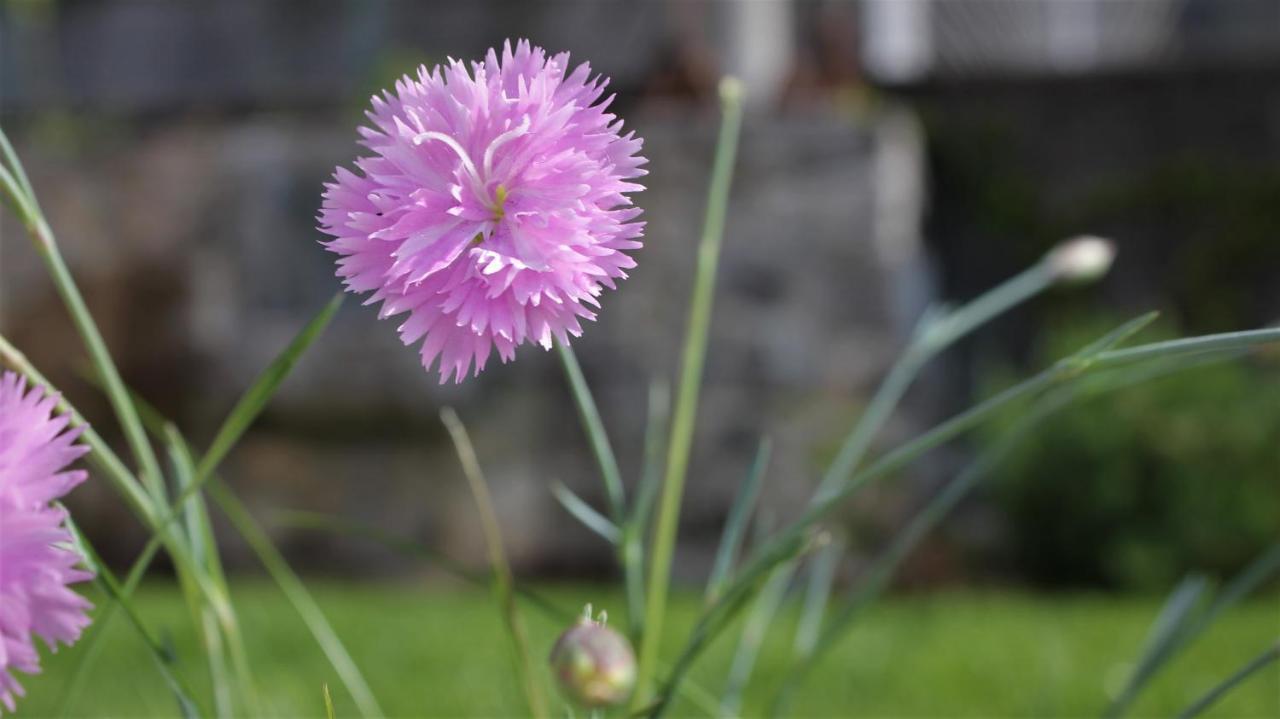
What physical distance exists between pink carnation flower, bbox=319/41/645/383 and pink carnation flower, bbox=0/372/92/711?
0.09m

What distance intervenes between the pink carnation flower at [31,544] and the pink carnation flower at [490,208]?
0.29ft

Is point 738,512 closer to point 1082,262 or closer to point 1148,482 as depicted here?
point 1082,262

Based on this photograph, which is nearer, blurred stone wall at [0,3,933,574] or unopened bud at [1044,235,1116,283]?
unopened bud at [1044,235,1116,283]

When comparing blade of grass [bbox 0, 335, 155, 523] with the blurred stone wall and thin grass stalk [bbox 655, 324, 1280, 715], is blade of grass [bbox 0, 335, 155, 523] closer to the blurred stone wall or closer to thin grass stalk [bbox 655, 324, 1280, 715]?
thin grass stalk [bbox 655, 324, 1280, 715]

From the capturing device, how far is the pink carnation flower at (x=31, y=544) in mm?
328

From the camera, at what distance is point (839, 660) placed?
2291 mm

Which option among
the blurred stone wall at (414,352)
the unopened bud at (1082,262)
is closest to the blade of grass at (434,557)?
the unopened bud at (1082,262)

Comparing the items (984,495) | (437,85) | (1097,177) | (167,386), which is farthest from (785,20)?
(437,85)

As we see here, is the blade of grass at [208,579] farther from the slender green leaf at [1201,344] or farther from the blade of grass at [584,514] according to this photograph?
the slender green leaf at [1201,344]

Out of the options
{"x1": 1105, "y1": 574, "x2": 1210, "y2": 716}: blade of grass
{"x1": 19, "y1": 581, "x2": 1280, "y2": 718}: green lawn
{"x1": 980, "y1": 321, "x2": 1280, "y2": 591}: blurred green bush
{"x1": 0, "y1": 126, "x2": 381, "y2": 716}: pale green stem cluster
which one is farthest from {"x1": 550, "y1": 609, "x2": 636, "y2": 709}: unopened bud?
{"x1": 980, "y1": 321, "x2": 1280, "y2": 591}: blurred green bush

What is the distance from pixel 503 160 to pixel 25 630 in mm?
166

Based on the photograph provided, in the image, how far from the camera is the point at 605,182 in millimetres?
332

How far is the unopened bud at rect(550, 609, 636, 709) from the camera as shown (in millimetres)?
313

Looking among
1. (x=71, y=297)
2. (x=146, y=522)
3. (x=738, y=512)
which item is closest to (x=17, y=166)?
(x=71, y=297)
